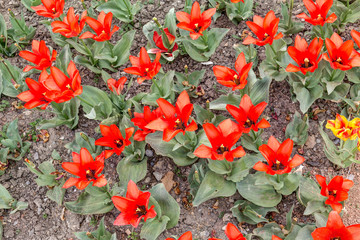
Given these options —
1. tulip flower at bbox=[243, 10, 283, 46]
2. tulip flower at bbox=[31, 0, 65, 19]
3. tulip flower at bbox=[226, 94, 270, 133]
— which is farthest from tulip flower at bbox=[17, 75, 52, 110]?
tulip flower at bbox=[243, 10, 283, 46]

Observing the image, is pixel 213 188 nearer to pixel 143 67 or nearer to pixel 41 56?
pixel 143 67

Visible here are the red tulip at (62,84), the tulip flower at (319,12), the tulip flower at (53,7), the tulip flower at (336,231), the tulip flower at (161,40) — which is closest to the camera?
the tulip flower at (336,231)

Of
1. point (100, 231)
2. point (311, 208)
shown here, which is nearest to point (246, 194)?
point (311, 208)

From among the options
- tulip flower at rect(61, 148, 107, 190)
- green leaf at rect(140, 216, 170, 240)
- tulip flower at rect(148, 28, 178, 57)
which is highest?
tulip flower at rect(148, 28, 178, 57)

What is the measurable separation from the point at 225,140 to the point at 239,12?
71.6 inches

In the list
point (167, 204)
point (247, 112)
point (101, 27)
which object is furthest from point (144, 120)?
point (101, 27)

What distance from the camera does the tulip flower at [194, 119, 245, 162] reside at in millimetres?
2590

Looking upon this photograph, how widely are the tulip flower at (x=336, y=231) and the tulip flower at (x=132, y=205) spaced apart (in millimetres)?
1053

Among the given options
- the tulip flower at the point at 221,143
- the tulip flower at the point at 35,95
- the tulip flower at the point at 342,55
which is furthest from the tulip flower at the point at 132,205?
the tulip flower at the point at 342,55

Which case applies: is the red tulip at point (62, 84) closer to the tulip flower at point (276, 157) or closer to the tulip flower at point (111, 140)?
the tulip flower at point (111, 140)

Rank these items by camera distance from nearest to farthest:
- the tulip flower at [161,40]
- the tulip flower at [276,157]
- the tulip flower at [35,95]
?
the tulip flower at [276,157], the tulip flower at [35,95], the tulip flower at [161,40]

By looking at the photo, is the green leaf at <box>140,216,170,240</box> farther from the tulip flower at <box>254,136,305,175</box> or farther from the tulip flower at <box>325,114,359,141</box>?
the tulip flower at <box>325,114,359,141</box>

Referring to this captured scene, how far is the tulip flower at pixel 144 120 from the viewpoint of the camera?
3019mm

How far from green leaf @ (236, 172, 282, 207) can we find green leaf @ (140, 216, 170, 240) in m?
0.66
